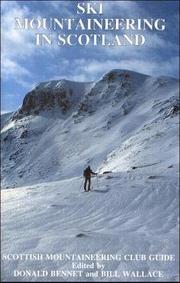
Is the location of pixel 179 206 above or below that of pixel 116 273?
above

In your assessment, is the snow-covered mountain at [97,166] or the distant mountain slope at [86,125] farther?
the distant mountain slope at [86,125]

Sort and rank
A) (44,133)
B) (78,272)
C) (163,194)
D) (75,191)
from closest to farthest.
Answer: (78,272)
(163,194)
(75,191)
(44,133)

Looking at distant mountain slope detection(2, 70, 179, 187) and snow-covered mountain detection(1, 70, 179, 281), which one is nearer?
snow-covered mountain detection(1, 70, 179, 281)

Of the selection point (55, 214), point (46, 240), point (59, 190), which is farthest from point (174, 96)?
point (46, 240)

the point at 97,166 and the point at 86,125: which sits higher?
the point at 86,125

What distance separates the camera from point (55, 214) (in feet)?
62.8

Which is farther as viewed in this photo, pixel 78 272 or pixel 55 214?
pixel 55 214

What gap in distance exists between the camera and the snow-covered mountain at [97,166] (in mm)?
14625

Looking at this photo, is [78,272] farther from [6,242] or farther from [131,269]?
[6,242]

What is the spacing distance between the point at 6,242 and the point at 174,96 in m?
71.9

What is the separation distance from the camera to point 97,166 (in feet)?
208

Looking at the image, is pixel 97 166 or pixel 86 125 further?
pixel 86 125

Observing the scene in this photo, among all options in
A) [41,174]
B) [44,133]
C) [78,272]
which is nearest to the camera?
[78,272]

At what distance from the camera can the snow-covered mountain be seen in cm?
1462
